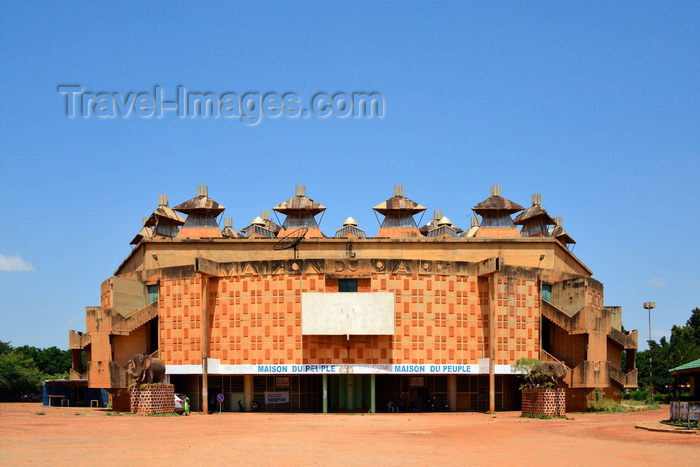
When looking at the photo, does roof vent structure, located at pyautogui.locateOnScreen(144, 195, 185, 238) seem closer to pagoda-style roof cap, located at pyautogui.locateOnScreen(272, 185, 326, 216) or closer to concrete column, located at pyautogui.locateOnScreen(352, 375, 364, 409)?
pagoda-style roof cap, located at pyautogui.locateOnScreen(272, 185, 326, 216)

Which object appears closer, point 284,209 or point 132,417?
point 132,417

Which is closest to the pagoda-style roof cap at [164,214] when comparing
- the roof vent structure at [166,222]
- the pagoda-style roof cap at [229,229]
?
the roof vent structure at [166,222]

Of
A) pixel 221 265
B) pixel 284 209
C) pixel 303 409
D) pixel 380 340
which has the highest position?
pixel 284 209

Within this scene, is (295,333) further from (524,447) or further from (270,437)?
(524,447)

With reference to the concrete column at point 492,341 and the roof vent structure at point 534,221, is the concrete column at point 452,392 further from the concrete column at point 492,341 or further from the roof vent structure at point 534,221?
the roof vent structure at point 534,221

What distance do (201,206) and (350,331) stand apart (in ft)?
82.1

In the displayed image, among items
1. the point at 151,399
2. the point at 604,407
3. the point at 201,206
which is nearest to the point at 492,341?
the point at 604,407

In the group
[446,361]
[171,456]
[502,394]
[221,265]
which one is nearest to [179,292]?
[221,265]

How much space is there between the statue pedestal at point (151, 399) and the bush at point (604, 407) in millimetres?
A: 30448

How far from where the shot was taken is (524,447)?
31.8 meters

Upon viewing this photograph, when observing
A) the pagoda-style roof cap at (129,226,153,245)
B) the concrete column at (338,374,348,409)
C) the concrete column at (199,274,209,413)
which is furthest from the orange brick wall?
the pagoda-style roof cap at (129,226,153,245)

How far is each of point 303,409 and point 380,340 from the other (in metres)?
7.94

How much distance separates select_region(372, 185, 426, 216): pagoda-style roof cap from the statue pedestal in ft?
101

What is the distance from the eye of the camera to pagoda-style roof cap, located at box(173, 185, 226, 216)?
73.5 m
